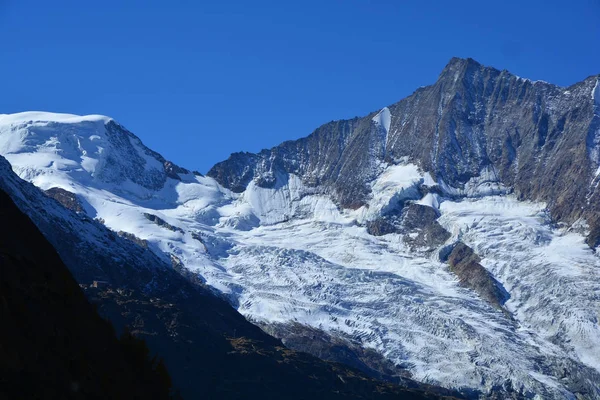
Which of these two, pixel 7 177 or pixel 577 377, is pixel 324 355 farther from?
pixel 7 177

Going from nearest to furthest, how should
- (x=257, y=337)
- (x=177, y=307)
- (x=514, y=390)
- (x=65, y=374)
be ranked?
(x=65, y=374), (x=177, y=307), (x=257, y=337), (x=514, y=390)

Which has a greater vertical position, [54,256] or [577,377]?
[577,377]

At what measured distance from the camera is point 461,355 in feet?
654

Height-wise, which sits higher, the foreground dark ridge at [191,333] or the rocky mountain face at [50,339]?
the foreground dark ridge at [191,333]

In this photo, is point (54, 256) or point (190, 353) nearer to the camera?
point (54, 256)

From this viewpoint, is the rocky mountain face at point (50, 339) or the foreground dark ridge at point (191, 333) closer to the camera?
the rocky mountain face at point (50, 339)

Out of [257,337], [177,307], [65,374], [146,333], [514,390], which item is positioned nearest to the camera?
[65,374]

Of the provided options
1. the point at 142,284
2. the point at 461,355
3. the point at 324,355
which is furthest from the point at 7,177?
the point at 461,355

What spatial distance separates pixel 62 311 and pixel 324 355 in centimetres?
14514

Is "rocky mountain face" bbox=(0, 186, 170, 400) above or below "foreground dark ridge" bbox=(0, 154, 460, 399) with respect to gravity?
below

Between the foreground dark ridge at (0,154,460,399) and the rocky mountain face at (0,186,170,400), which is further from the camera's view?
the foreground dark ridge at (0,154,460,399)

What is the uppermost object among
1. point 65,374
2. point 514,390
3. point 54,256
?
point 514,390

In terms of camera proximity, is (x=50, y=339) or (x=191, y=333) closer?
(x=50, y=339)

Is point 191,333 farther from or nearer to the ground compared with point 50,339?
farther from the ground
